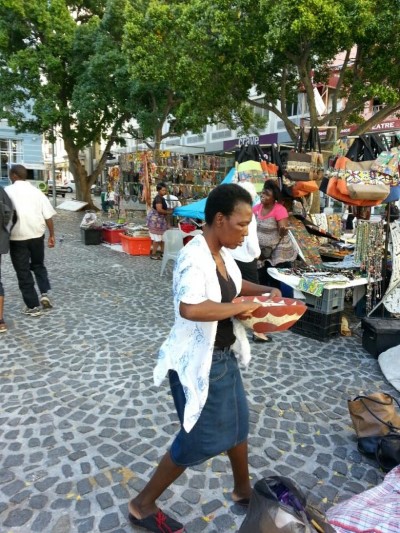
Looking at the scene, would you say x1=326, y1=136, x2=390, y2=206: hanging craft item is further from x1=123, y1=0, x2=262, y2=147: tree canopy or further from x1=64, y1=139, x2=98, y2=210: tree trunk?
x1=64, y1=139, x2=98, y2=210: tree trunk

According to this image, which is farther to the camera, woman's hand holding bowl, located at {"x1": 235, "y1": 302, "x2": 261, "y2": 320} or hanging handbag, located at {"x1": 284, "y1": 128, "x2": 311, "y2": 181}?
hanging handbag, located at {"x1": 284, "y1": 128, "x2": 311, "y2": 181}

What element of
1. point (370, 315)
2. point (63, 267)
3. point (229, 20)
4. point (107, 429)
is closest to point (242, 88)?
point (229, 20)

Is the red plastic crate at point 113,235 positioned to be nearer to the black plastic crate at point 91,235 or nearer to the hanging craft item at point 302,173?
the black plastic crate at point 91,235

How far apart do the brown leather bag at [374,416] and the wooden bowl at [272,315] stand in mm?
1413

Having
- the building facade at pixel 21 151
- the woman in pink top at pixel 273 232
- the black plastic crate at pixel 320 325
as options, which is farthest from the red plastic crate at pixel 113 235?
the building facade at pixel 21 151

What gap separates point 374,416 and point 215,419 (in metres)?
1.52

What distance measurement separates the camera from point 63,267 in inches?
336

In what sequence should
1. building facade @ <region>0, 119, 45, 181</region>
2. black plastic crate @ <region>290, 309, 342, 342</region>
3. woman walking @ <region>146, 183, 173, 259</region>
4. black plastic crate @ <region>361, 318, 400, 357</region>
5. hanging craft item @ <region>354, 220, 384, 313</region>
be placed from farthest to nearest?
building facade @ <region>0, 119, 45, 181</region> < woman walking @ <region>146, 183, 173, 259</region> < hanging craft item @ <region>354, 220, 384, 313</region> < black plastic crate @ <region>290, 309, 342, 342</region> < black plastic crate @ <region>361, 318, 400, 357</region>

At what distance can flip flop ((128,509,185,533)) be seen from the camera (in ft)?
6.83

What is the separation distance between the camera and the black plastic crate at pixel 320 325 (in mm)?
4805

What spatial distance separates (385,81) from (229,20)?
485 centimetres

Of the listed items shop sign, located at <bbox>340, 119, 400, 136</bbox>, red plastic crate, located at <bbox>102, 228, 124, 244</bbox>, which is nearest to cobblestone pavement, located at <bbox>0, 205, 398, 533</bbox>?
red plastic crate, located at <bbox>102, 228, 124, 244</bbox>

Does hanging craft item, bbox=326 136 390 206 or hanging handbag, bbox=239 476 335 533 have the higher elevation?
hanging craft item, bbox=326 136 390 206

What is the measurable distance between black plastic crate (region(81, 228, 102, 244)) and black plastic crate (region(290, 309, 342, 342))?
25.7 feet
